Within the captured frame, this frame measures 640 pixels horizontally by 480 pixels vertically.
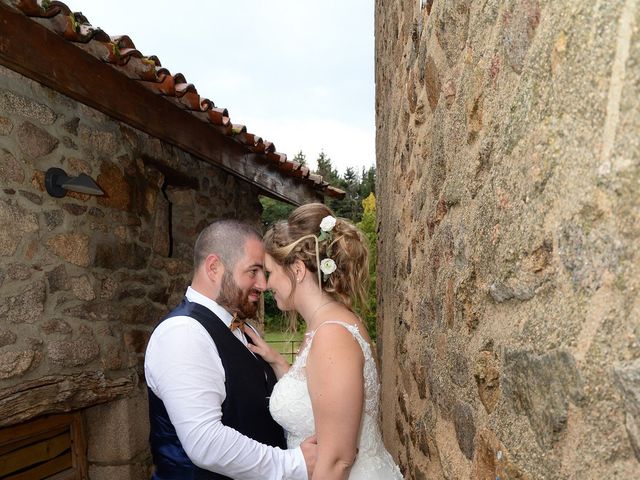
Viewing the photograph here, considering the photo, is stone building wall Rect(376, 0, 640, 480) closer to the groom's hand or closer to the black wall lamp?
the groom's hand

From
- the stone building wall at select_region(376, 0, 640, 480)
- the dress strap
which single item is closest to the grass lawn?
the dress strap

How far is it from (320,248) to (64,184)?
1.42 metres

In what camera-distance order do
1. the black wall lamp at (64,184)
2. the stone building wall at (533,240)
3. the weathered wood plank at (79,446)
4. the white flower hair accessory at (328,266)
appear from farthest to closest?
1. the weathered wood plank at (79,446)
2. the black wall lamp at (64,184)
3. the white flower hair accessory at (328,266)
4. the stone building wall at (533,240)

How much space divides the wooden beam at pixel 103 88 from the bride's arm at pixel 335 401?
1634 millimetres

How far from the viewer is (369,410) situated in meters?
1.97

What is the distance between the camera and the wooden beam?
2172mm

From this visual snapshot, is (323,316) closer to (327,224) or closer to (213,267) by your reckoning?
(327,224)

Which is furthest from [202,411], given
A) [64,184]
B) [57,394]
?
[64,184]

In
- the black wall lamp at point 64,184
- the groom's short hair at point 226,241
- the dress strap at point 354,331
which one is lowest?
the dress strap at point 354,331

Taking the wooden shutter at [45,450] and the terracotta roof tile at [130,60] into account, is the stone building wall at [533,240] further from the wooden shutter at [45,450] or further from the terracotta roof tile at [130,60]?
the wooden shutter at [45,450]

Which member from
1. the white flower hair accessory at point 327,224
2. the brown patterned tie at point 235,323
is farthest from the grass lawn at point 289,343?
the white flower hair accessory at point 327,224

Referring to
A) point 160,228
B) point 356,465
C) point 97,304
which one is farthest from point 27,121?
point 356,465

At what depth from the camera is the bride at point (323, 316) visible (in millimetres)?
1761

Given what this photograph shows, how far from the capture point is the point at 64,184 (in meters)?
2.66
